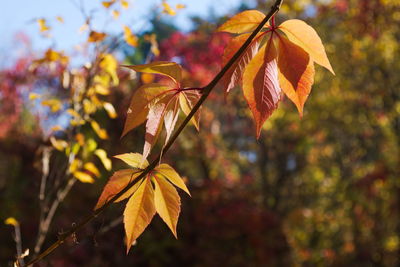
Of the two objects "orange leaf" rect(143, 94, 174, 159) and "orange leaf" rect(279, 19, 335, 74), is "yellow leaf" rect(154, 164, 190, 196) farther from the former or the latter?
"orange leaf" rect(279, 19, 335, 74)

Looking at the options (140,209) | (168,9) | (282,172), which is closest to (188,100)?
(140,209)

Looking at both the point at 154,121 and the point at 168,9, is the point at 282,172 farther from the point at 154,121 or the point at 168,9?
the point at 154,121

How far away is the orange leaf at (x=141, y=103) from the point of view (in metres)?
0.47

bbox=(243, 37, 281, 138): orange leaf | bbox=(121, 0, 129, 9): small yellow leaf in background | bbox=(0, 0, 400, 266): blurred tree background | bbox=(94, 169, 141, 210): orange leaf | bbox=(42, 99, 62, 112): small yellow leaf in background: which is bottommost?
bbox=(0, 0, 400, 266): blurred tree background

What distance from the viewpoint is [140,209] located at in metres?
0.48

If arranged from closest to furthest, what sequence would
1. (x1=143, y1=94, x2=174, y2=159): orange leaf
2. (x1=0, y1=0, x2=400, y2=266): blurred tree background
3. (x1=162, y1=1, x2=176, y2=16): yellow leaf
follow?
(x1=143, y1=94, x2=174, y2=159): orange leaf → (x1=162, y1=1, x2=176, y2=16): yellow leaf → (x1=0, y1=0, x2=400, y2=266): blurred tree background

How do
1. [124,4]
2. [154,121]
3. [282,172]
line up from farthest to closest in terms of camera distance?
[282,172] → [124,4] → [154,121]

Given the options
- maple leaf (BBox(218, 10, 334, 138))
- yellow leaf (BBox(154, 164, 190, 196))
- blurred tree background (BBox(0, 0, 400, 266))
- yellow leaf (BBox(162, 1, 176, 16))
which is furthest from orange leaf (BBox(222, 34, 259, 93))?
blurred tree background (BBox(0, 0, 400, 266))

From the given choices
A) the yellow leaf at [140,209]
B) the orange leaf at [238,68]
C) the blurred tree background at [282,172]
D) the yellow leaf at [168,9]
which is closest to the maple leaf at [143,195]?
the yellow leaf at [140,209]

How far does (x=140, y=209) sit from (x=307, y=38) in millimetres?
257

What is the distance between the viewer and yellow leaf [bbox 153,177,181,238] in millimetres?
486

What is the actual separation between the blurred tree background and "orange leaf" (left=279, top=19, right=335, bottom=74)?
344 centimetres

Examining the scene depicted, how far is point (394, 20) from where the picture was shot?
19.0ft

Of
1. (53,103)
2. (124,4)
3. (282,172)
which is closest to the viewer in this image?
(124,4)
